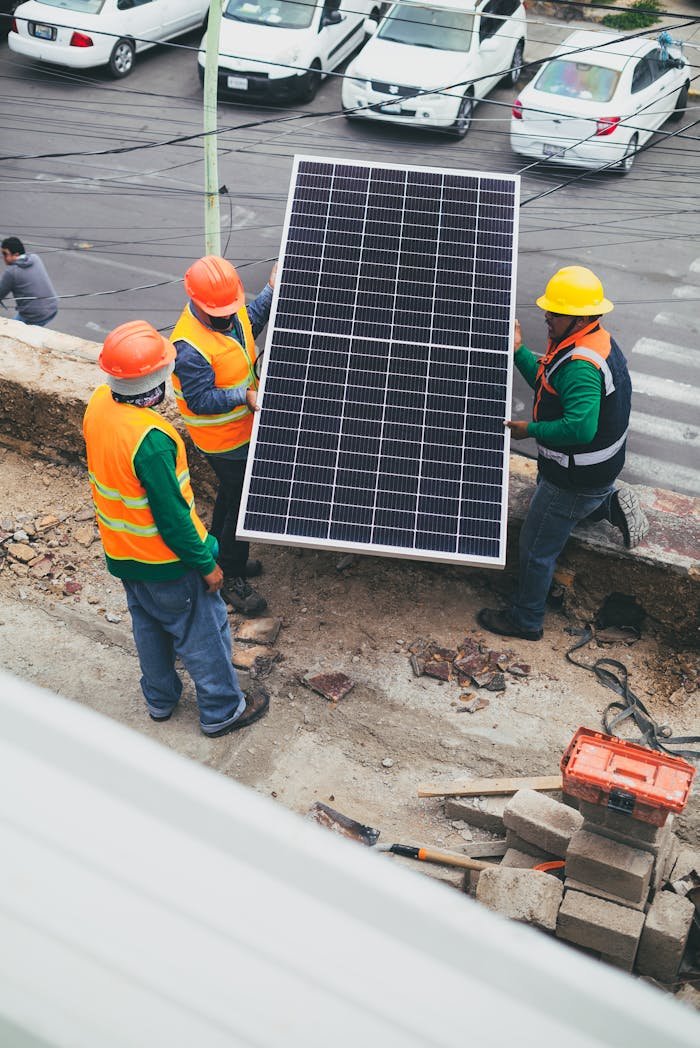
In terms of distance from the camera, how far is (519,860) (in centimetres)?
451

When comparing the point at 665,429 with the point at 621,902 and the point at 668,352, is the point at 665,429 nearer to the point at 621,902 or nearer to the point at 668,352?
the point at 668,352

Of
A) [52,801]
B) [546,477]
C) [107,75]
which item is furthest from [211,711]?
[107,75]

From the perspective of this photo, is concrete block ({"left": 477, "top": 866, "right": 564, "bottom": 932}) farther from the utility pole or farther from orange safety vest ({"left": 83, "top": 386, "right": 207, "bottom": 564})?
the utility pole

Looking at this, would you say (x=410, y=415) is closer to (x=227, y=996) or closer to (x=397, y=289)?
(x=397, y=289)

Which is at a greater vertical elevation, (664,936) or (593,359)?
(593,359)

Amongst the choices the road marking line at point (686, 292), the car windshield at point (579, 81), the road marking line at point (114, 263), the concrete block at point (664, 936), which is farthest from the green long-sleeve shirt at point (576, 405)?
the car windshield at point (579, 81)

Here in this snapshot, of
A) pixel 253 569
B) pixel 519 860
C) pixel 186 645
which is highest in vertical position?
pixel 186 645

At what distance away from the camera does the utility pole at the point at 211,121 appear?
1036cm

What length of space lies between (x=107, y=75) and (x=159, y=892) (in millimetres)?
19946

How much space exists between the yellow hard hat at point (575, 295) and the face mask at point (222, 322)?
1668 millimetres

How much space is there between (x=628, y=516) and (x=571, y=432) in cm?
90

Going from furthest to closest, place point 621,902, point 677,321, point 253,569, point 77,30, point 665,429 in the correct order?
point 77,30, point 677,321, point 665,429, point 253,569, point 621,902

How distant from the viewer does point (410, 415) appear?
581 centimetres

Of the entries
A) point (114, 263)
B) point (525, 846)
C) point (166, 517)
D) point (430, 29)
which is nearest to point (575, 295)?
point (166, 517)
